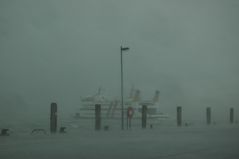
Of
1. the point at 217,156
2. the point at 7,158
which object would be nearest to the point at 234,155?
the point at 217,156

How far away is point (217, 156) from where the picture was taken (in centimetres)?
1005

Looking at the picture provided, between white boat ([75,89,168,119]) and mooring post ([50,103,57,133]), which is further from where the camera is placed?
white boat ([75,89,168,119])

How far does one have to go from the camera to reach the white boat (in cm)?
8031

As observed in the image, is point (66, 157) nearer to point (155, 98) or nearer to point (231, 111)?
point (231, 111)

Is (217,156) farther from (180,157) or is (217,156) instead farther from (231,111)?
(231,111)

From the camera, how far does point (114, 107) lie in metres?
80.9

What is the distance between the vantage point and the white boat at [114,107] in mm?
80312

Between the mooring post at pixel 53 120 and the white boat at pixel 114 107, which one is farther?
the white boat at pixel 114 107

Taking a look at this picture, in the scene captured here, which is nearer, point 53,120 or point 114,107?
point 53,120

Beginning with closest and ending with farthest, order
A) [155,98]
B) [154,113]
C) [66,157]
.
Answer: [66,157] → [154,113] → [155,98]

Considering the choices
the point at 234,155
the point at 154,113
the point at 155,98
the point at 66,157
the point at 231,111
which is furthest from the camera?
the point at 155,98

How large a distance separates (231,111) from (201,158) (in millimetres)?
54309

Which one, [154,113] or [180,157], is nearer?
[180,157]

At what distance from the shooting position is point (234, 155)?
1034 centimetres
